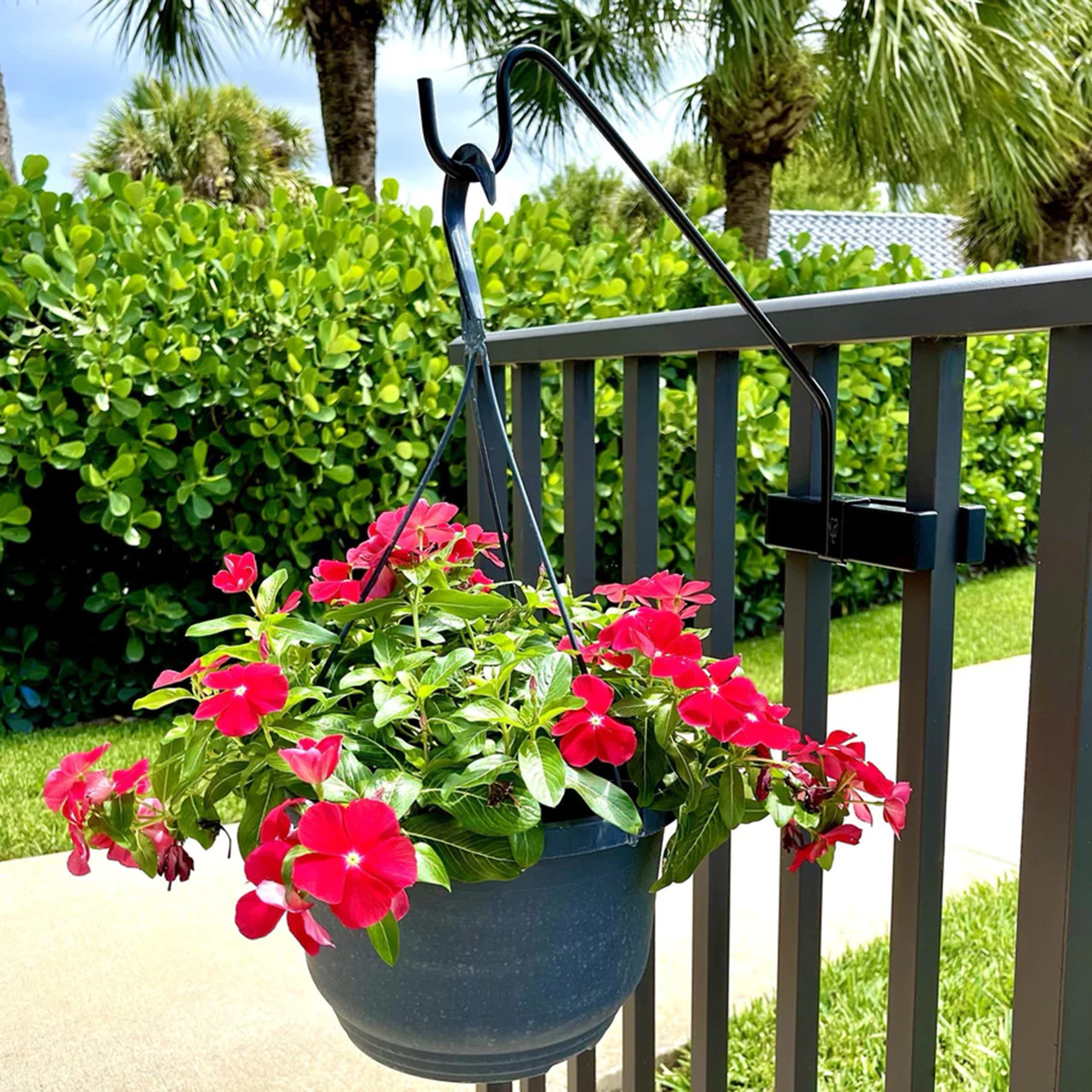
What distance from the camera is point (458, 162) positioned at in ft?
3.13

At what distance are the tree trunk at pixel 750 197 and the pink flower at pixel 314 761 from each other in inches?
321

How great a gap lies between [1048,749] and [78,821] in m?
0.76

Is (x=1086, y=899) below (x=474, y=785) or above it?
below

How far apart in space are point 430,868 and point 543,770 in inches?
4.2

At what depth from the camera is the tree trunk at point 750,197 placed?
8383 millimetres

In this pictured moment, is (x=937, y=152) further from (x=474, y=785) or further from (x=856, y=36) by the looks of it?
(x=474, y=785)

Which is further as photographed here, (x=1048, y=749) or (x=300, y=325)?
(x=300, y=325)

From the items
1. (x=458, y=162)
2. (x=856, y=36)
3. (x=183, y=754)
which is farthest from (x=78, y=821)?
(x=856, y=36)

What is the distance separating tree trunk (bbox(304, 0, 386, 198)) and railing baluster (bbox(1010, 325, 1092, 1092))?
6.81 meters

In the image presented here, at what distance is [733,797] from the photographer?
2.82 ft

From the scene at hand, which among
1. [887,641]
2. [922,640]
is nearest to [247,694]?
[922,640]

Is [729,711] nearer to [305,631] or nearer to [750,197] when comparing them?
[305,631]

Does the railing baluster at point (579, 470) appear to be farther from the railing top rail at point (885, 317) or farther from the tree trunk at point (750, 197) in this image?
the tree trunk at point (750, 197)

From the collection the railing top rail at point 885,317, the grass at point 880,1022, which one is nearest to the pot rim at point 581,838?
the railing top rail at point 885,317
